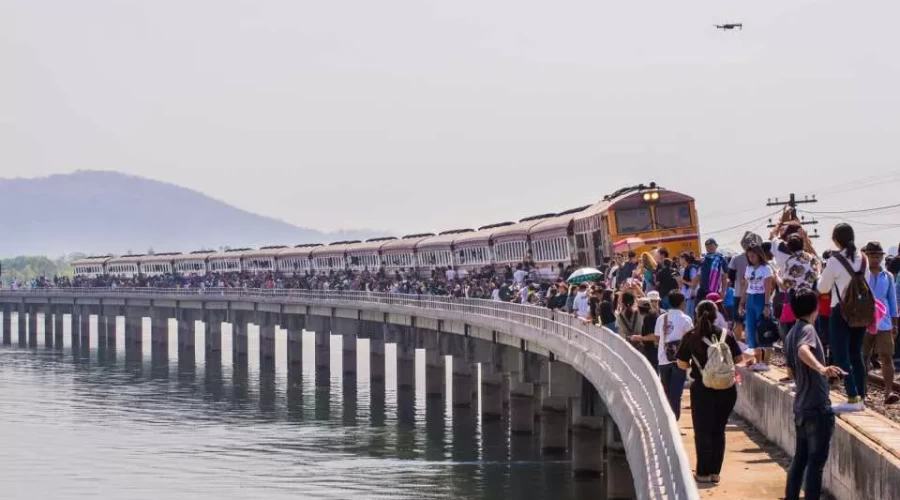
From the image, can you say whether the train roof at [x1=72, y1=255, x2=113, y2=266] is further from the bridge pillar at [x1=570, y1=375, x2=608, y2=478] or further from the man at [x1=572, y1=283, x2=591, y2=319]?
the man at [x1=572, y1=283, x2=591, y2=319]

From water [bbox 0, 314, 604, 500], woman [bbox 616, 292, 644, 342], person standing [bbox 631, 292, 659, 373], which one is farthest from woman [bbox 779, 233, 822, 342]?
water [bbox 0, 314, 604, 500]

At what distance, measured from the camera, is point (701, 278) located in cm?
2286

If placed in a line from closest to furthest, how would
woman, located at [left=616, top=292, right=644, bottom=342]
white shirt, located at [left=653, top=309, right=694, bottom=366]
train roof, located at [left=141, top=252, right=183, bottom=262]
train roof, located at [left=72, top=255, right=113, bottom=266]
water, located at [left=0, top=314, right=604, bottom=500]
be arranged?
1. white shirt, located at [left=653, top=309, right=694, bottom=366]
2. woman, located at [left=616, top=292, right=644, bottom=342]
3. water, located at [left=0, top=314, right=604, bottom=500]
4. train roof, located at [left=141, top=252, right=183, bottom=262]
5. train roof, located at [left=72, top=255, right=113, bottom=266]

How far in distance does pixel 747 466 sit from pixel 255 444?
3968cm

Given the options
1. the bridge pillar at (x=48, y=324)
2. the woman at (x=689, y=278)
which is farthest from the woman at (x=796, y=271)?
the bridge pillar at (x=48, y=324)

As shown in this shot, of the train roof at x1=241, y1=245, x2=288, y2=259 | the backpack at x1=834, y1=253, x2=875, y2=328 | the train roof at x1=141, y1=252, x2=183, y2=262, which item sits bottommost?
the backpack at x1=834, y1=253, x2=875, y2=328

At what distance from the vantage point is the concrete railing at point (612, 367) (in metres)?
12.7

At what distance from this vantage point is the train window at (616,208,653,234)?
47.2m

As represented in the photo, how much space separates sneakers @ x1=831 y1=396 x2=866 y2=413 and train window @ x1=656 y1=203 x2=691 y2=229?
32.5 meters

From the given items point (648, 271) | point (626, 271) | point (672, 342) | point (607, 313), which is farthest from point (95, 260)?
point (672, 342)

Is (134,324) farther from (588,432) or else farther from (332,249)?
(588,432)

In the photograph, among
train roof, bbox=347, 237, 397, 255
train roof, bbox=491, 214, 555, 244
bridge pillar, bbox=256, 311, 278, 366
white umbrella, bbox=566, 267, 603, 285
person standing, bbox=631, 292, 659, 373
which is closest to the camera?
person standing, bbox=631, 292, 659, 373

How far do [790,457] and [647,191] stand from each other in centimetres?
3042

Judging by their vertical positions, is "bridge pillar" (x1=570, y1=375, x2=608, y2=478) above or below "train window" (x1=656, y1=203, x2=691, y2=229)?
below
